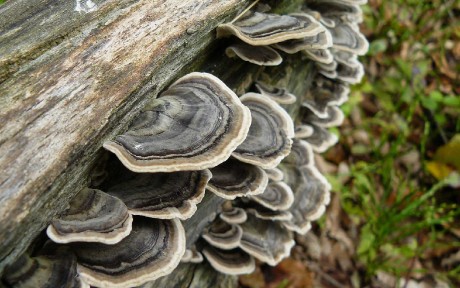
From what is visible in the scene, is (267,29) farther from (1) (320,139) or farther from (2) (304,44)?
(1) (320,139)

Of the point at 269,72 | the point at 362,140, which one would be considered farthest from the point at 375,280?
the point at 269,72

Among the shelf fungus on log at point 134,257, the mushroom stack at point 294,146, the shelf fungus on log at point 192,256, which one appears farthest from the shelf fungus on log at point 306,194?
the shelf fungus on log at point 134,257

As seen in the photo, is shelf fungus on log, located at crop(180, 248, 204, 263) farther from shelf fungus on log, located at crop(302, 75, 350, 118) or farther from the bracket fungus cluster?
shelf fungus on log, located at crop(302, 75, 350, 118)

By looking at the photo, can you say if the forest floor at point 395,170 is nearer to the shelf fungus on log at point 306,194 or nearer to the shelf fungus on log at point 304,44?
the shelf fungus on log at point 306,194

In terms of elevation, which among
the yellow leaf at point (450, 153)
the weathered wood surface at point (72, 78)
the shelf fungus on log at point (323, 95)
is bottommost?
the yellow leaf at point (450, 153)

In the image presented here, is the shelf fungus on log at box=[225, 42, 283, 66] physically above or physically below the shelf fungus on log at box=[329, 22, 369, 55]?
above

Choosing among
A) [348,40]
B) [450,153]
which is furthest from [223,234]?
[450,153]

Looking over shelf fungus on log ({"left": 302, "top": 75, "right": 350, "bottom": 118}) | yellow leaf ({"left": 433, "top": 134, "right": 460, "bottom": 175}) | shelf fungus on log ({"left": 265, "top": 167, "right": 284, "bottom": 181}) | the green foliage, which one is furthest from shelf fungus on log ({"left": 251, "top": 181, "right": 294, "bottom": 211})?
yellow leaf ({"left": 433, "top": 134, "right": 460, "bottom": 175})
